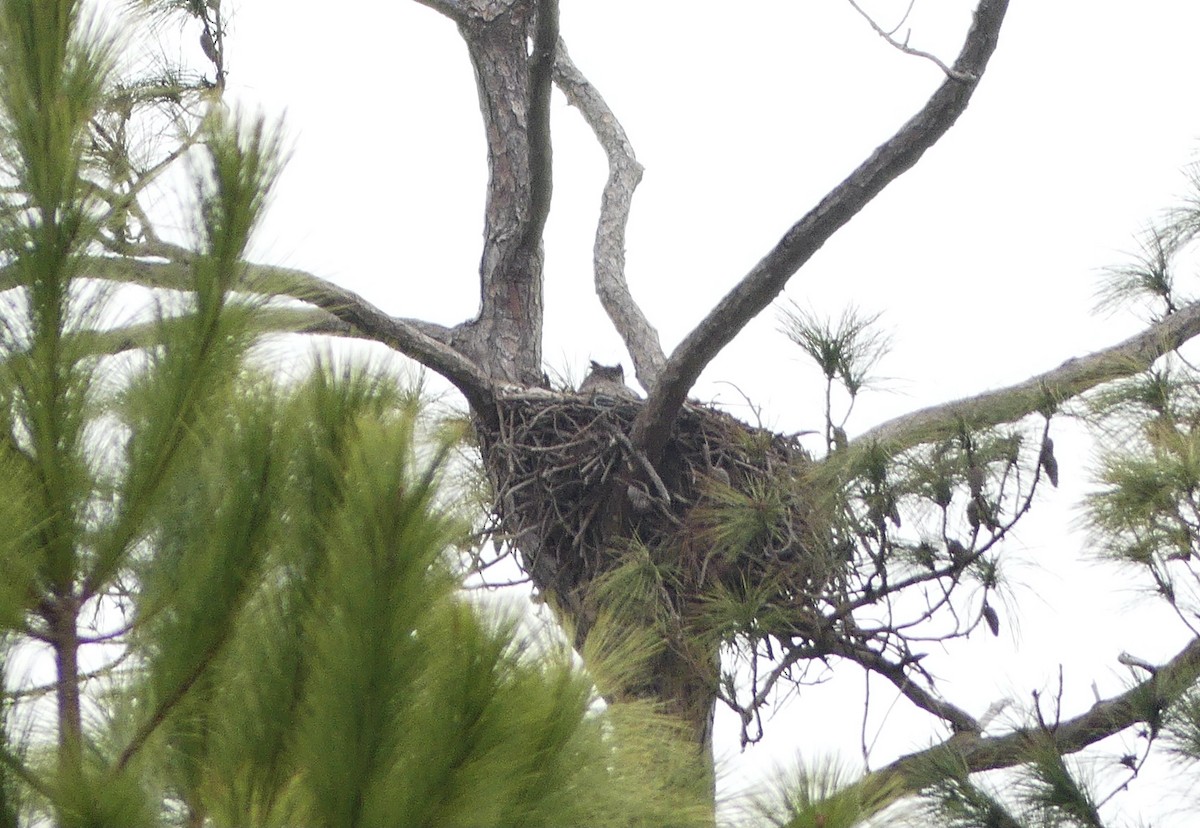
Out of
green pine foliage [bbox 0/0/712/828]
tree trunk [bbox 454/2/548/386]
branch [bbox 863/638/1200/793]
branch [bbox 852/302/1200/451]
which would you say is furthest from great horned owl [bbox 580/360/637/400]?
green pine foliage [bbox 0/0/712/828]

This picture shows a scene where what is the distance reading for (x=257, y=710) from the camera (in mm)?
1354

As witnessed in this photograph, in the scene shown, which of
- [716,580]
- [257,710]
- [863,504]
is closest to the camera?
[257,710]

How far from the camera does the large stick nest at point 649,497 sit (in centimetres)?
323

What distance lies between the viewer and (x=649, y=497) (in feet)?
11.0

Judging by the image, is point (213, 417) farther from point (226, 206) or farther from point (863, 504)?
point (863, 504)

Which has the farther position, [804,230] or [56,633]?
[804,230]

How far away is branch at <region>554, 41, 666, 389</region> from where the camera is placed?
4.52 metres

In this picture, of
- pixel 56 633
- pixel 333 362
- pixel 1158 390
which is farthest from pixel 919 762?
pixel 56 633

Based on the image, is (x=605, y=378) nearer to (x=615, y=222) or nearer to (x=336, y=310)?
(x=336, y=310)

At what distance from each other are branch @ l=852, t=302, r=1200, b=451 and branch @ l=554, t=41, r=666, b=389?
1331 millimetres

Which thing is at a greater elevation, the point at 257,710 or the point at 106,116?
the point at 106,116

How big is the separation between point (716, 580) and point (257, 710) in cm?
198

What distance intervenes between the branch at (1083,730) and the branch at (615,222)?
5.47 feet

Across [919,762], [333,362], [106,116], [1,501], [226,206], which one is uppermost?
Answer: [106,116]
